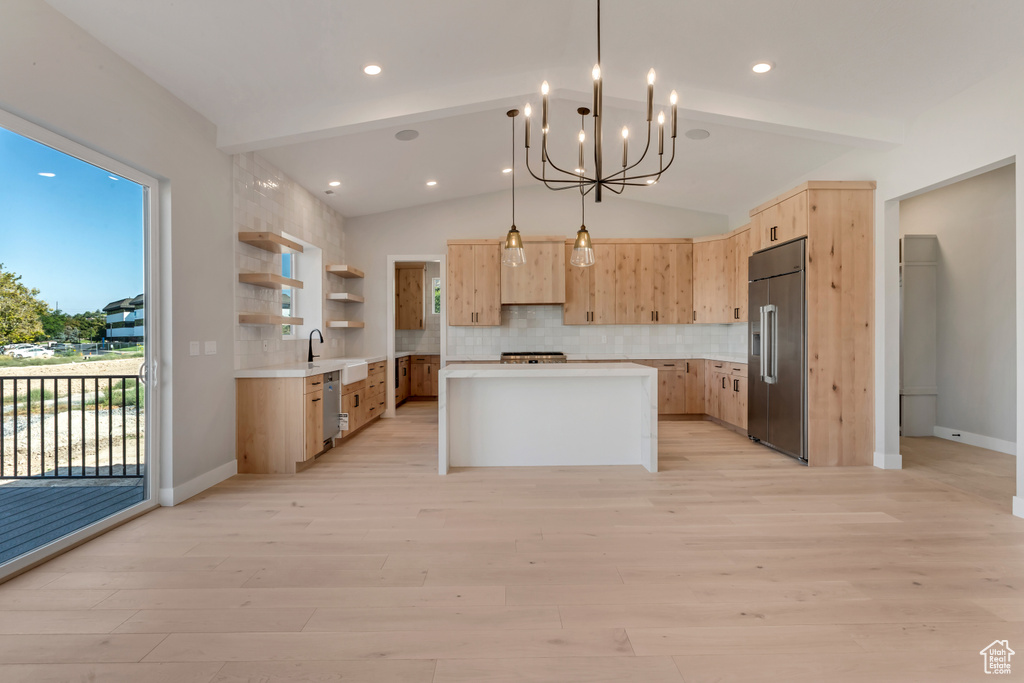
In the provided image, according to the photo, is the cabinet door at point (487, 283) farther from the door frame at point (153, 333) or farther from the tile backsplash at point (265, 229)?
the door frame at point (153, 333)

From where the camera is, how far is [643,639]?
1.92 m

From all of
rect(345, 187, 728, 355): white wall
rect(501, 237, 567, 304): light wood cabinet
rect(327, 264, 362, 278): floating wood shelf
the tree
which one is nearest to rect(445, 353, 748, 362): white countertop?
rect(501, 237, 567, 304): light wood cabinet

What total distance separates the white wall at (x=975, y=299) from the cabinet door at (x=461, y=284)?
516cm

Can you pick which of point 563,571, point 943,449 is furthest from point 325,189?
point 943,449

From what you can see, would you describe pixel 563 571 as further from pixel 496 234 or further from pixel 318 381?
pixel 496 234

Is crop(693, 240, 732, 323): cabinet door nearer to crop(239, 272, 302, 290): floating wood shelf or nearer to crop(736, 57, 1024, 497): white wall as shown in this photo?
crop(736, 57, 1024, 497): white wall

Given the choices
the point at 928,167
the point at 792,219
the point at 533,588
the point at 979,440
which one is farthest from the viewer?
the point at 979,440

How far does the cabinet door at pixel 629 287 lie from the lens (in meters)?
7.02

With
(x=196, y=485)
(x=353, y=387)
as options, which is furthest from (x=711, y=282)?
(x=196, y=485)

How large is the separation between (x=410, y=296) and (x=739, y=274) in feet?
18.1

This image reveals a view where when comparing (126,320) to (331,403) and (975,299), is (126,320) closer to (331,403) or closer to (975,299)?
(331,403)

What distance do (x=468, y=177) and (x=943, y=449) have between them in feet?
19.0

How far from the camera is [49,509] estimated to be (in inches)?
108

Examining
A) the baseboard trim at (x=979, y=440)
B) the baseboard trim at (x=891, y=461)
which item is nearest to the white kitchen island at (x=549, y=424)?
the baseboard trim at (x=891, y=461)
